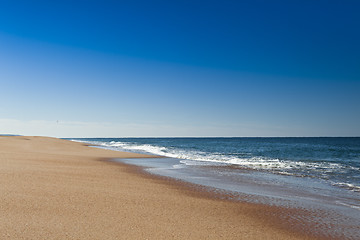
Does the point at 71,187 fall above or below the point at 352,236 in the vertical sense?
above

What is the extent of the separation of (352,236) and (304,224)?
1046 mm

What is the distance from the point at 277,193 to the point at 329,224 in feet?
12.9

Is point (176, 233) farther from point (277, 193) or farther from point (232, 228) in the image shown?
point (277, 193)

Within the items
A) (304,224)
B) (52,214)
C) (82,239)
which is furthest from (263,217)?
(52,214)

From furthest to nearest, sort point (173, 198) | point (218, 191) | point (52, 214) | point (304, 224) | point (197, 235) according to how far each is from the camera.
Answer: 1. point (218, 191)
2. point (173, 198)
3. point (304, 224)
4. point (52, 214)
5. point (197, 235)

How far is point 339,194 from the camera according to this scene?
11.2 metres

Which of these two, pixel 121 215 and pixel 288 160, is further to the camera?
pixel 288 160

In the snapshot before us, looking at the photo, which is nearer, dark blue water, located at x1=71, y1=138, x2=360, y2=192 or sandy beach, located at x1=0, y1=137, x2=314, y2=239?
sandy beach, located at x1=0, y1=137, x2=314, y2=239

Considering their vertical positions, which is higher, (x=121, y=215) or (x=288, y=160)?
(x=121, y=215)

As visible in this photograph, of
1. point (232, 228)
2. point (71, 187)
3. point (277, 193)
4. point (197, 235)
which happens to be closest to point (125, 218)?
point (197, 235)

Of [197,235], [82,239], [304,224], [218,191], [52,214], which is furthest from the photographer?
[218,191]

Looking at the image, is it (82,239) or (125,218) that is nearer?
(82,239)

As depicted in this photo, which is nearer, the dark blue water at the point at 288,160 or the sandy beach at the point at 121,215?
the sandy beach at the point at 121,215

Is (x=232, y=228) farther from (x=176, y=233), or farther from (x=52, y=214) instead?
(x=52, y=214)
